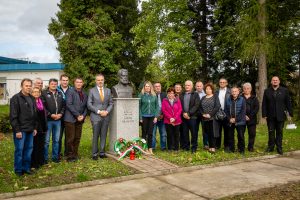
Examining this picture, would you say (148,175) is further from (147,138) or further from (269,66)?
(269,66)

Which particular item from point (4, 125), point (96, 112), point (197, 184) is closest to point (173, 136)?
point (96, 112)

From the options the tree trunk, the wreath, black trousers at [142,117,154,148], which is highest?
the tree trunk

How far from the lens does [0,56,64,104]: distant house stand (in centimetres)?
3594

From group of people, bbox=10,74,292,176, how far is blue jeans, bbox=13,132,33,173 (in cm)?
48

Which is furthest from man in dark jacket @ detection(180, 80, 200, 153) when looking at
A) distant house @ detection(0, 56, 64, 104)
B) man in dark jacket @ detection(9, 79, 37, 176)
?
distant house @ detection(0, 56, 64, 104)

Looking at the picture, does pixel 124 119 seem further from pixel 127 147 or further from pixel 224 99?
pixel 224 99

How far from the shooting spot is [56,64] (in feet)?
117

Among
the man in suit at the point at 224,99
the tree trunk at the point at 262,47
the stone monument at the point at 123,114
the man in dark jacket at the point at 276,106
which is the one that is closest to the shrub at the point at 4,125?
the stone monument at the point at 123,114

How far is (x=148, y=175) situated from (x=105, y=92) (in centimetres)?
264

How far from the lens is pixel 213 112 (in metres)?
9.52

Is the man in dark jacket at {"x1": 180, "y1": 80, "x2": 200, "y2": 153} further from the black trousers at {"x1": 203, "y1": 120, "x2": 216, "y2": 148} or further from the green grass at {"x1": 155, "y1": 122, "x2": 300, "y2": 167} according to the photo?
the green grass at {"x1": 155, "y1": 122, "x2": 300, "y2": 167}

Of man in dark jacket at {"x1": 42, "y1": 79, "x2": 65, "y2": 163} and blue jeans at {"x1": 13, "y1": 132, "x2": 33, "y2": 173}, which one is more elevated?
man in dark jacket at {"x1": 42, "y1": 79, "x2": 65, "y2": 163}

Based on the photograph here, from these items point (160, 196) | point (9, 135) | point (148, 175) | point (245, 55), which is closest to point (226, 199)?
point (160, 196)

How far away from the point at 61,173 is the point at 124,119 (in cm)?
255
